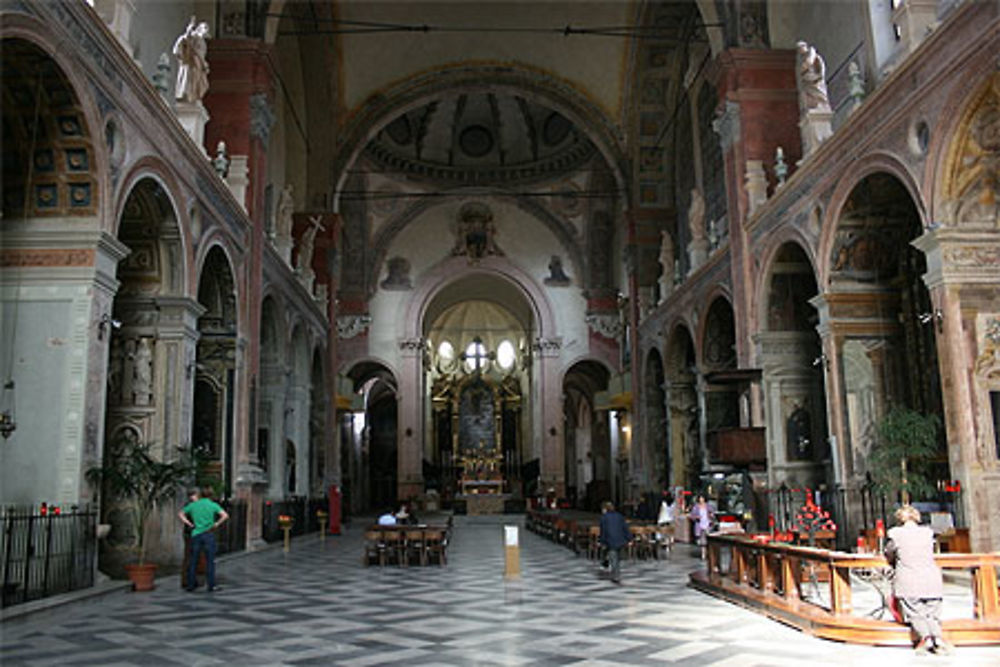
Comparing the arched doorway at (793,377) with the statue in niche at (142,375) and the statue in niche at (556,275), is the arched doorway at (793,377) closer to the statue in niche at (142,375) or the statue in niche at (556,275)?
the statue in niche at (142,375)

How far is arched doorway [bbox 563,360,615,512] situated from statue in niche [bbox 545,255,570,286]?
319 cm

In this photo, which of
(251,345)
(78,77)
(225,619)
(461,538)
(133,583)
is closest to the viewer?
(225,619)

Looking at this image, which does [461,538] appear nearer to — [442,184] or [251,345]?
[251,345]

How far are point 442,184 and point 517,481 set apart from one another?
13127 mm

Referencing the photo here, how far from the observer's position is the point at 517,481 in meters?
36.8

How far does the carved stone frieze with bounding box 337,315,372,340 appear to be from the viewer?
3197cm

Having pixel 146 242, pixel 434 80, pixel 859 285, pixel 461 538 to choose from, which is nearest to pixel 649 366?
pixel 461 538

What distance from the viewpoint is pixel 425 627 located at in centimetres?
739

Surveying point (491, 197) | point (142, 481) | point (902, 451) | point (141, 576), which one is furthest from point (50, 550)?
point (491, 197)

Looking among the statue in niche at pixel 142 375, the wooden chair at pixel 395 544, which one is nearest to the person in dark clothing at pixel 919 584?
the wooden chair at pixel 395 544

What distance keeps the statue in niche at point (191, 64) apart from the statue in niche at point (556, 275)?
1988cm

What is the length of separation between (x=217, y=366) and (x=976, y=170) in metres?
12.3

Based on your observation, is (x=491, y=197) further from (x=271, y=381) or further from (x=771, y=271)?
(x=771, y=271)

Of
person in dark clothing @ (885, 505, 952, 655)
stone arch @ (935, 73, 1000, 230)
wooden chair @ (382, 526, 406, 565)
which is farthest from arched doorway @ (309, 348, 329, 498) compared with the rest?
person in dark clothing @ (885, 505, 952, 655)
